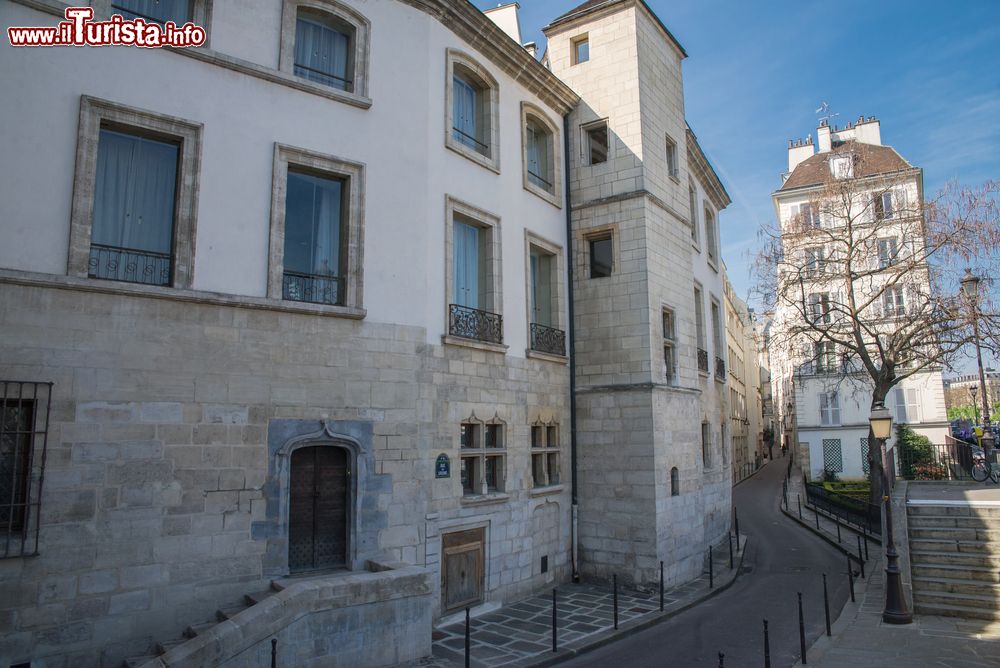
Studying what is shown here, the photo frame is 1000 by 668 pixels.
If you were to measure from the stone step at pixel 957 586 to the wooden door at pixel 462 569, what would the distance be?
7.45 meters

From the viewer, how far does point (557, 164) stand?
14992mm

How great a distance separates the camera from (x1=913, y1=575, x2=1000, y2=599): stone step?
35.0 ft

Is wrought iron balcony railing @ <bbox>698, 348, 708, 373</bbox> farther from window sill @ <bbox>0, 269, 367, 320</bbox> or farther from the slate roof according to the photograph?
the slate roof

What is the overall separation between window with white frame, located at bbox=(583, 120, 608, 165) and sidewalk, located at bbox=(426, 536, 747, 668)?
30.9 ft

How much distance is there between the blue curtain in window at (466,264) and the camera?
40.1 feet

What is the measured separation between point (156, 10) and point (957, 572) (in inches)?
606

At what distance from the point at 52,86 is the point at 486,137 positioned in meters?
7.38

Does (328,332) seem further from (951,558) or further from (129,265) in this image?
(951,558)

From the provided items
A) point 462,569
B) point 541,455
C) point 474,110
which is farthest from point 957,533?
point 474,110

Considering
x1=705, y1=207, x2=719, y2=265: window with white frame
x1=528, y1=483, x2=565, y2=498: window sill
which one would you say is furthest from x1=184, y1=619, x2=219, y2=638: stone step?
x1=705, y1=207, x2=719, y2=265: window with white frame

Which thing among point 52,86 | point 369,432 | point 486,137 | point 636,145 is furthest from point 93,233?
point 636,145

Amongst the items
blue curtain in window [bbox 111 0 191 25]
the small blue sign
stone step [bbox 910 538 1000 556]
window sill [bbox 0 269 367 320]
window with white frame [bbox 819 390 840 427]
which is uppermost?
blue curtain in window [bbox 111 0 191 25]

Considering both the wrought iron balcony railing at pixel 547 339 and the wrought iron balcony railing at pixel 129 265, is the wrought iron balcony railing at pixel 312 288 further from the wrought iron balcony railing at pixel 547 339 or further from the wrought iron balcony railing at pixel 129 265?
the wrought iron balcony railing at pixel 547 339

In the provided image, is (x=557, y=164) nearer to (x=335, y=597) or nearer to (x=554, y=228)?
(x=554, y=228)
